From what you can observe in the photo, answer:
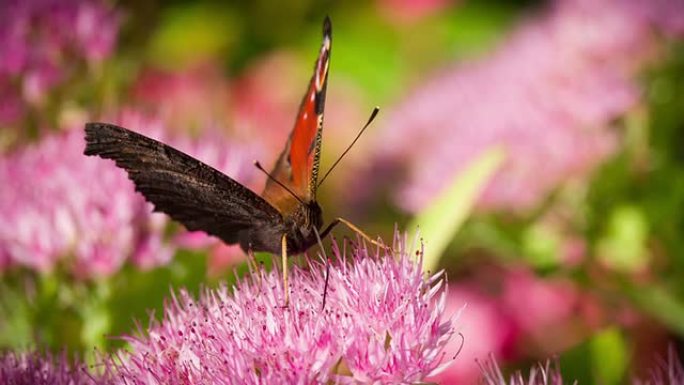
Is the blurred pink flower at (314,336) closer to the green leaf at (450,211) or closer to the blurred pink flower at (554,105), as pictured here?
the green leaf at (450,211)

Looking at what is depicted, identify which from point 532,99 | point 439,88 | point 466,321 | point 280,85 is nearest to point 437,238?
point 466,321

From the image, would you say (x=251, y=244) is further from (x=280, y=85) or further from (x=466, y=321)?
(x=280, y=85)

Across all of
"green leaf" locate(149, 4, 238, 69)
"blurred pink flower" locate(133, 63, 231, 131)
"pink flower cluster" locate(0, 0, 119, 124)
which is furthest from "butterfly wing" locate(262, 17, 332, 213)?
"green leaf" locate(149, 4, 238, 69)

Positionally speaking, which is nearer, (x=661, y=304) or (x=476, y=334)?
(x=661, y=304)

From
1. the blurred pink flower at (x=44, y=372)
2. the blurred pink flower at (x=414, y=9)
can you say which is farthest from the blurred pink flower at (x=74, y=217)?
the blurred pink flower at (x=414, y=9)

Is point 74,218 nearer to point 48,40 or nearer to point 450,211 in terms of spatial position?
→ point 48,40

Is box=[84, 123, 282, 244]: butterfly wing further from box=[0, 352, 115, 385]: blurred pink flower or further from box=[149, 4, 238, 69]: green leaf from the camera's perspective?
box=[149, 4, 238, 69]: green leaf

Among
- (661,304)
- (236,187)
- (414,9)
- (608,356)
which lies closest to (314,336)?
(236,187)
